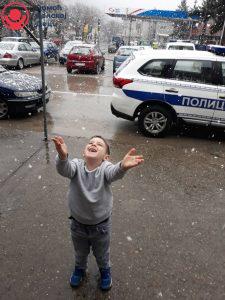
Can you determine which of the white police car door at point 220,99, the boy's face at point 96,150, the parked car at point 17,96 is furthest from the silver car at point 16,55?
the boy's face at point 96,150

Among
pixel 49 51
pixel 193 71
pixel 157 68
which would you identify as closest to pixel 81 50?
pixel 49 51

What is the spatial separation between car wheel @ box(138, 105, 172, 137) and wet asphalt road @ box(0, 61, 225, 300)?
19 cm

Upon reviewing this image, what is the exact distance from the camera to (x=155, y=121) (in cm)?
710

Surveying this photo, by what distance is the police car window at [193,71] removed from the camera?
676 cm

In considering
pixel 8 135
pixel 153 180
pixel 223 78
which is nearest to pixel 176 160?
pixel 153 180

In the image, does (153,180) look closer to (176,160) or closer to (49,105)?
(176,160)

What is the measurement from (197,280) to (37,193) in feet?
7.82

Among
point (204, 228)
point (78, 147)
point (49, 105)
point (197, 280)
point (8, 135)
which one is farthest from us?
point (49, 105)

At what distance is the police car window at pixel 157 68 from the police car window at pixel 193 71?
0.16 metres

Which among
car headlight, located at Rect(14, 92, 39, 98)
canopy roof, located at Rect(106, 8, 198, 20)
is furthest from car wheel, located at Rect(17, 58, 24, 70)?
canopy roof, located at Rect(106, 8, 198, 20)

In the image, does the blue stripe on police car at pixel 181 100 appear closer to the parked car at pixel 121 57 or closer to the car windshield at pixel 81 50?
the car windshield at pixel 81 50

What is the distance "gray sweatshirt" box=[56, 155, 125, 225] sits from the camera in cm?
256

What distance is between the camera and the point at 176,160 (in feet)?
19.9

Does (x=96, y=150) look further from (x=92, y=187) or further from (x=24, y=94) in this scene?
(x=24, y=94)
